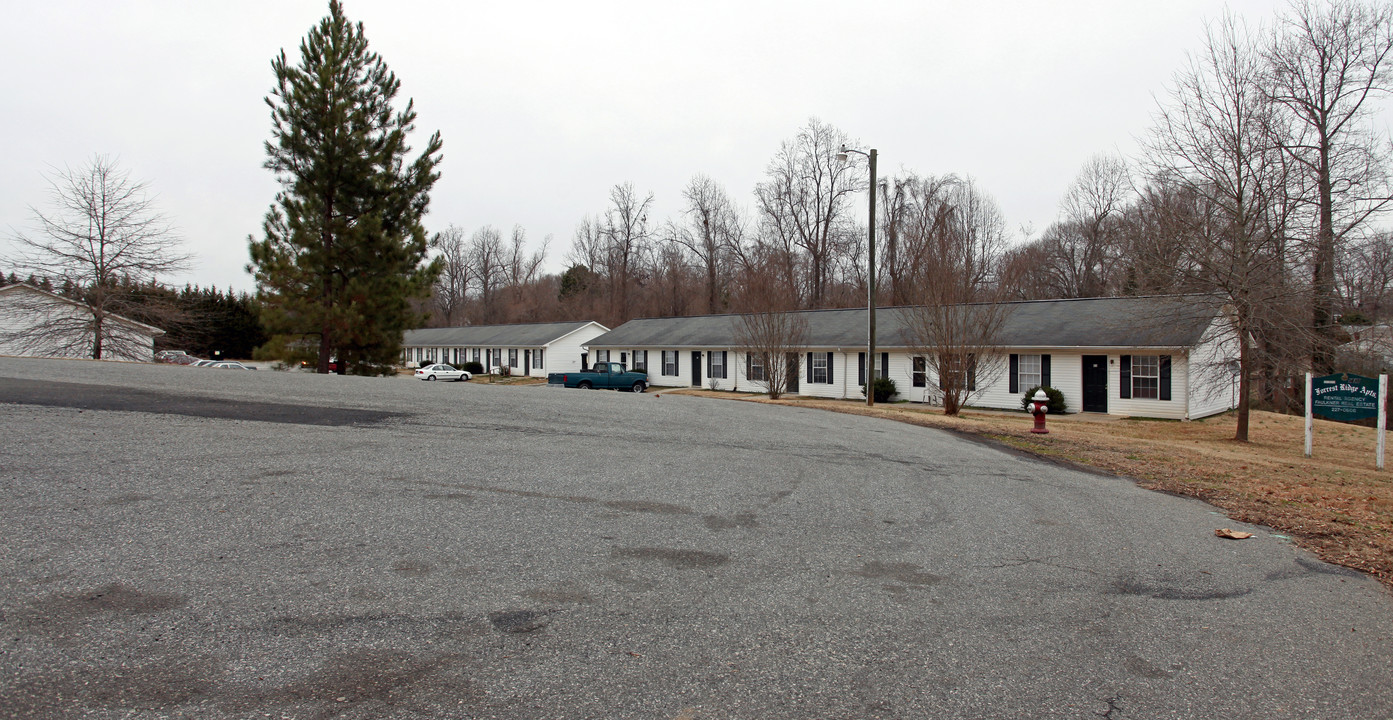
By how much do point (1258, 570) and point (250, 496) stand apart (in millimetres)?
7985

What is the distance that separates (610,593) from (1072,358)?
75.1 feet

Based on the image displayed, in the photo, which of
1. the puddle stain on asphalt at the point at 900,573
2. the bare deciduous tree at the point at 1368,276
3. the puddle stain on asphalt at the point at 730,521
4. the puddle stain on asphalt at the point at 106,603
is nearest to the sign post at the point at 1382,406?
the bare deciduous tree at the point at 1368,276

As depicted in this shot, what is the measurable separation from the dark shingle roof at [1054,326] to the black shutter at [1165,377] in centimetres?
80

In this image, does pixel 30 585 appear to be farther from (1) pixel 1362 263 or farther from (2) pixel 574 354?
(2) pixel 574 354

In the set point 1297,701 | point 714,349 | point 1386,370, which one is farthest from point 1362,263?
point 1297,701

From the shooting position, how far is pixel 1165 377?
2189 cm

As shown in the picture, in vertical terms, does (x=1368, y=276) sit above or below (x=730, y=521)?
above

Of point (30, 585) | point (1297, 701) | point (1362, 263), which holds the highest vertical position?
point (1362, 263)

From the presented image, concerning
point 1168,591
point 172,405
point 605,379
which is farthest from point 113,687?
point 605,379

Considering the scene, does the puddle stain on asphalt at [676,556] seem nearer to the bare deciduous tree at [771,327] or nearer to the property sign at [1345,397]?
the property sign at [1345,397]

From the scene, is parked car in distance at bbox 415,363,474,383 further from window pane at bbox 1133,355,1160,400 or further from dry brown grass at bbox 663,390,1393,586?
window pane at bbox 1133,355,1160,400

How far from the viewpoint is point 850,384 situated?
94.1 ft

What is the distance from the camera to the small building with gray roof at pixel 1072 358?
20078 millimetres

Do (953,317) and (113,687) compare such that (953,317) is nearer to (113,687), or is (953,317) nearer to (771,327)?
(771,327)
